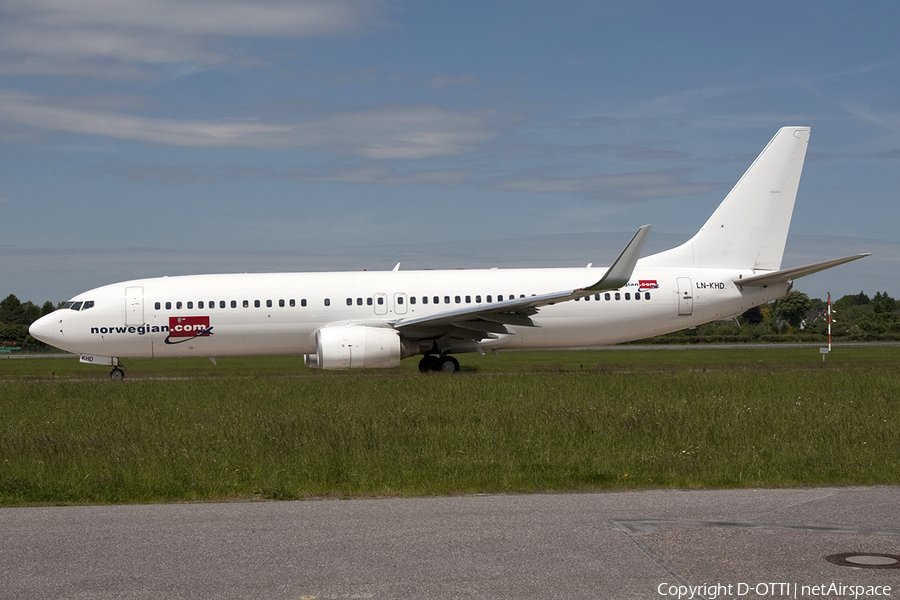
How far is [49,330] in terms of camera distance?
81.7 ft

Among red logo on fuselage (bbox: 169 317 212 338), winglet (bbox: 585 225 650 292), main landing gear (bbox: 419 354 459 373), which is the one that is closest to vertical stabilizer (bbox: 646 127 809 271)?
winglet (bbox: 585 225 650 292)

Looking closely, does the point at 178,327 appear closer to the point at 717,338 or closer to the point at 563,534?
the point at 563,534

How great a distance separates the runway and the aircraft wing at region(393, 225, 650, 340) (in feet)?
46.4

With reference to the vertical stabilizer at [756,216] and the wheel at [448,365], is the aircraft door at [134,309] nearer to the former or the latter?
the wheel at [448,365]

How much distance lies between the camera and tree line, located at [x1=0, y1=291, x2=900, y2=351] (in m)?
55.5

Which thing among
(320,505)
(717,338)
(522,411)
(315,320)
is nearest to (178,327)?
(315,320)

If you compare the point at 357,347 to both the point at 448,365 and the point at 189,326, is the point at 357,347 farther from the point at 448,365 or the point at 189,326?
the point at 189,326

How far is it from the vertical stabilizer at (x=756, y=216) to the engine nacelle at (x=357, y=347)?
30.0 ft

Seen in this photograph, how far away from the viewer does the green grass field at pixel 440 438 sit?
9.25 meters

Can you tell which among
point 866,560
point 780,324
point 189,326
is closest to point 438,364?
point 189,326

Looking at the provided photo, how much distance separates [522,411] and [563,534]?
8212 mm

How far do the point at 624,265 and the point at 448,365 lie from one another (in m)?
5.88

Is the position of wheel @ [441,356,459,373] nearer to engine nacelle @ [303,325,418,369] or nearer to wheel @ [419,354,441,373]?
wheel @ [419,354,441,373]

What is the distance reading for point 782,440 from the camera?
1166cm
